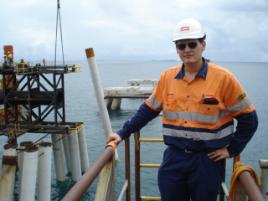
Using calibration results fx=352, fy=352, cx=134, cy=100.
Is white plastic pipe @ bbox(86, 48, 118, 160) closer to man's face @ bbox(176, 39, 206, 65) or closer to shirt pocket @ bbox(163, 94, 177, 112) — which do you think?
shirt pocket @ bbox(163, 94, 177, 112)

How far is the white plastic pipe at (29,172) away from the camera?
1461cm

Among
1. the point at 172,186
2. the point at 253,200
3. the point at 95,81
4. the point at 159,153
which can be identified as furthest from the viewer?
the point at 159,153

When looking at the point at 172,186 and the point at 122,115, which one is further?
the point at 122,115

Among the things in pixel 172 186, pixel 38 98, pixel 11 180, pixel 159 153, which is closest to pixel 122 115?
pixel 159 153

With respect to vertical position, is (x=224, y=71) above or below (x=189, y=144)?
above

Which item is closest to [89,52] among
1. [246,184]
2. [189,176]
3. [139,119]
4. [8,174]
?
[8,174]

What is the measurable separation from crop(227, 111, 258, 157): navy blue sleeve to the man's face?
0.69 metres

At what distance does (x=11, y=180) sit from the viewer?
15.4 metres

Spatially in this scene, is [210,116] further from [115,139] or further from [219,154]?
[115,139]

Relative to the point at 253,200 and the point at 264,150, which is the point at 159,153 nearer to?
the point at 264,150

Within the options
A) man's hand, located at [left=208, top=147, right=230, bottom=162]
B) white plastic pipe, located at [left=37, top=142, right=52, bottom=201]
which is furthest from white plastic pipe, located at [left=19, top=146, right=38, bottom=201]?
man's hand, located at [left=208, top=147, right=230, bottom=162]

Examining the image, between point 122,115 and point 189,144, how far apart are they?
45817 mm

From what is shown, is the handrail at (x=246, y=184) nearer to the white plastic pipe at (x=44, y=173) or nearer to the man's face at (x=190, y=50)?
the man's face at (x=190, y=50)

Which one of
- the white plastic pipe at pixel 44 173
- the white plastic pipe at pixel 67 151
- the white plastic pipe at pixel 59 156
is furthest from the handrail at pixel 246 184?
the white plastic pipe at pixel 67 151
